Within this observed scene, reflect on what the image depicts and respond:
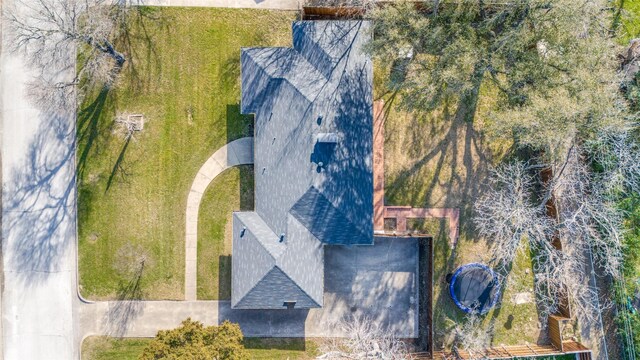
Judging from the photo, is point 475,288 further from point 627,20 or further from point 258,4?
point 258,4

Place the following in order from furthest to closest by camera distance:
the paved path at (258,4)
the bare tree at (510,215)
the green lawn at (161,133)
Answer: the paved path at (258,4), the green lawn at (161,133), the bare tree at (510,215)

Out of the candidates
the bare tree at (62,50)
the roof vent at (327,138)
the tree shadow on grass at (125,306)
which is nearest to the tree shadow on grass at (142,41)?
the bare tree at (62,50)

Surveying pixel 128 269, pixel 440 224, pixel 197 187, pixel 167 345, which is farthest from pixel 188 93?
pixel 440 224

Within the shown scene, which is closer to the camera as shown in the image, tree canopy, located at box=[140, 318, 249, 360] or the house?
tree canopy, located at box=[140, 318, 249, 360]

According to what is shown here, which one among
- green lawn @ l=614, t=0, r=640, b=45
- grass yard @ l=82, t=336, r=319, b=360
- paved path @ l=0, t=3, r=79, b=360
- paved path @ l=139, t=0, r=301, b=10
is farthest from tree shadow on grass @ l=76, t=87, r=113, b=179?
green lawn @ l=614, t=0, r=640, b=45

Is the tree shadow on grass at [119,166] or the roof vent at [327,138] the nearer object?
the roof vent at [327,138]

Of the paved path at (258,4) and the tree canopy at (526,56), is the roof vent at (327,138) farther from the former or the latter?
the paved path at (258,4)

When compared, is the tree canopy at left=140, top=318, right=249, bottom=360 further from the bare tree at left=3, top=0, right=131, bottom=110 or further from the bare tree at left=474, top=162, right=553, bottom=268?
the bare tree at left=474, top=162, right=553, bottom=268
